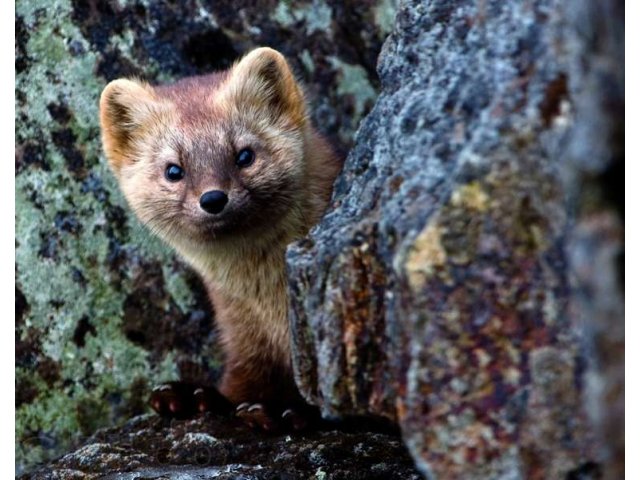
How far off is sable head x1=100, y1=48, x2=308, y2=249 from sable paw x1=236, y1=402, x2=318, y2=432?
2.75ft

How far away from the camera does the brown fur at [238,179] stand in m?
4.39

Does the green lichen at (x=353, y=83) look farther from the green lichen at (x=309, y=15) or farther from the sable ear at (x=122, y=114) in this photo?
the sable ear at (x=122, y=114)

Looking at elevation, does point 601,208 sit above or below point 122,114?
below

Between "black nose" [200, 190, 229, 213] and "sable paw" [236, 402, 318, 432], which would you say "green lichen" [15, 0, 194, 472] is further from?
"black nose" [200, 190, 229, 213]

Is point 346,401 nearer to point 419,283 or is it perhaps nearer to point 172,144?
point 419,283

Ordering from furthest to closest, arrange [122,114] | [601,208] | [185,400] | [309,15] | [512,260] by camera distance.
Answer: [309,15] → [122,114] → [185,400] → [512,260] → [601,208]

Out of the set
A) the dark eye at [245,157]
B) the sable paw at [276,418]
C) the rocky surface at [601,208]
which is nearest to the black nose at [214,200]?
the dark eye at [245,157]

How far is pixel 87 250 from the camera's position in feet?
17.8

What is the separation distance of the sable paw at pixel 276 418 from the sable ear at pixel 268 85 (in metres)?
1.46

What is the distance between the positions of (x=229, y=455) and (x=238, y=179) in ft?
4.05

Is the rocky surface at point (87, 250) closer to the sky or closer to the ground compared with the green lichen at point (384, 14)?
closer to the ground

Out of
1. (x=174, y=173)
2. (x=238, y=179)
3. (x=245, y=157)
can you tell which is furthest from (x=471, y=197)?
(x=174, y=173)

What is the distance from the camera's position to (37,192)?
540 cm

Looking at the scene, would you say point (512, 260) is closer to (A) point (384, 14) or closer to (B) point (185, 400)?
(B) point (185, 400)
